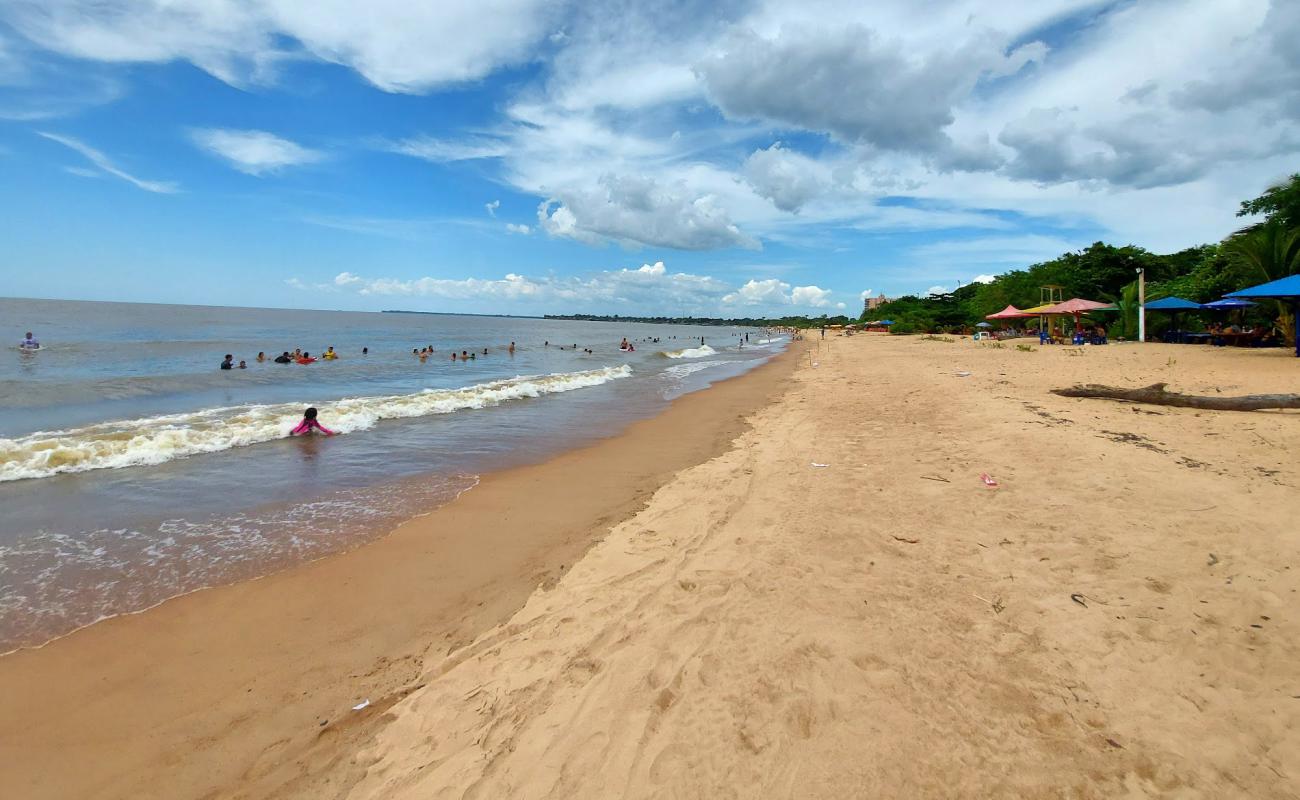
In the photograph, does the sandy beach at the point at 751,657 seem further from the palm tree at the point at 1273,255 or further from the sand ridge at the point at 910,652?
the palm tree at the point at 1273,255

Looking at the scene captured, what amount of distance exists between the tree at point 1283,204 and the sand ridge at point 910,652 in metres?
25.9

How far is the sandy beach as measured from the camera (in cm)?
271

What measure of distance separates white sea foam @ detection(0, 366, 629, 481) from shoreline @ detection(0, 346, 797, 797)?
259 inches

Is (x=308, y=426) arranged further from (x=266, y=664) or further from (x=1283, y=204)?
(x=1283, y=204)

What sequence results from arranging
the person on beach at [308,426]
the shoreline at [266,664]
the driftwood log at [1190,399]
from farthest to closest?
the person on beach at [308,426], the driftwood log at [1190,399], the shoreline at [266,664]

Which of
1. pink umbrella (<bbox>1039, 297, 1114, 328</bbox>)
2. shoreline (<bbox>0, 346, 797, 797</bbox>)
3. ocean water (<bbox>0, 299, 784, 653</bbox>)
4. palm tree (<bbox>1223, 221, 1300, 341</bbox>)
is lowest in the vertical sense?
shoreline (<bbox>0, 346, 797, 797</bbox>)

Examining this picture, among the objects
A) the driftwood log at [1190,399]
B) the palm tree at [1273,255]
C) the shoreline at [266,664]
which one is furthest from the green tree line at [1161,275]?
the shoreline at [266,664]

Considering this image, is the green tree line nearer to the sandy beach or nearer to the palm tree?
the palm tree

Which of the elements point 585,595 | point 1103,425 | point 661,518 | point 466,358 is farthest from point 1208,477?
point 466,358

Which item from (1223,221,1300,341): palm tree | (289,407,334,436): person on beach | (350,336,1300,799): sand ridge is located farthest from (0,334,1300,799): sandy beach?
(1223,221,1300,341): palm tree

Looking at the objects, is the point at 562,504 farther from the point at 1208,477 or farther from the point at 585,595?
the point at 1208,477

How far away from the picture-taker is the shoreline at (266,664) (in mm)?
3070

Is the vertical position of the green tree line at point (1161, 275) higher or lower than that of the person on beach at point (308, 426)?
higher

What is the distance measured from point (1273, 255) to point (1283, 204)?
5.74 metres
